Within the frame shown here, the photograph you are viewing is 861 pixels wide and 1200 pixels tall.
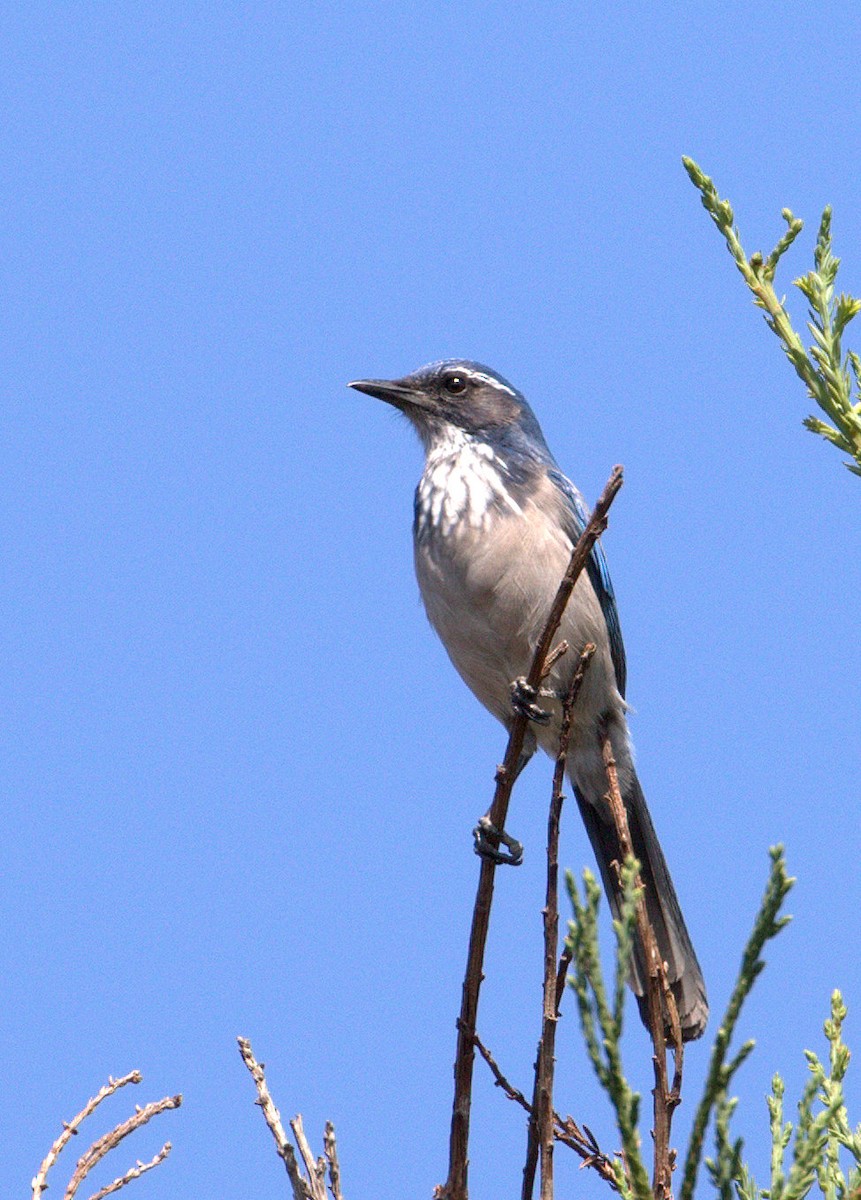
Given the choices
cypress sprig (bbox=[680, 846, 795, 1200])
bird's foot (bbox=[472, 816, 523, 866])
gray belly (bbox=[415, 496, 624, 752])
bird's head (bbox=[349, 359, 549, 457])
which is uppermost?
bird's head (bbox=[349, 359, 549, 457])

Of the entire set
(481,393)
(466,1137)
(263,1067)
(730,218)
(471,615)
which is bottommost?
(466,1137)

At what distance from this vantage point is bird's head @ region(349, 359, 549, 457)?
6855mm

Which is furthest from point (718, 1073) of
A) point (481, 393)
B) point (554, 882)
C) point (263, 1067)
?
point (481, 393)

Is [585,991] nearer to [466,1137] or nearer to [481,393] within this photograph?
[466,1137]

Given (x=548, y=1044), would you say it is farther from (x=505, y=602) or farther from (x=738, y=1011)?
(x=505, y=602)

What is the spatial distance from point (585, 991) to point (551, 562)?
11.7 ft

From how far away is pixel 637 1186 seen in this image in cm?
237

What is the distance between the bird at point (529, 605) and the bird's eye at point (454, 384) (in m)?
0.15

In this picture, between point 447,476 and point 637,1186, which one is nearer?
point 637,1186

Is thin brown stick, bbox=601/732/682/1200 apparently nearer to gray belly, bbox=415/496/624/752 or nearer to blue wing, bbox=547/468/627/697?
gray belly, bbox=415/496/624/752

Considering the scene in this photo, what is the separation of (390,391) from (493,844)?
11.6ft

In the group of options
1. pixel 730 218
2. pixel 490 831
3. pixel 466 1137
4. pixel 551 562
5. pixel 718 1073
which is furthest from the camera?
pixel 551 562

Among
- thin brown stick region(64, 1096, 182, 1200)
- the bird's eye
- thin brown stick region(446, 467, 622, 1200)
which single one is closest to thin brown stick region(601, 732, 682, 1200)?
thin brown stick region(446, 467, 622, 1200)

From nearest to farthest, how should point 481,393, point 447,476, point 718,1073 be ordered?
point 718,1073, point 447,476, point 481,393
